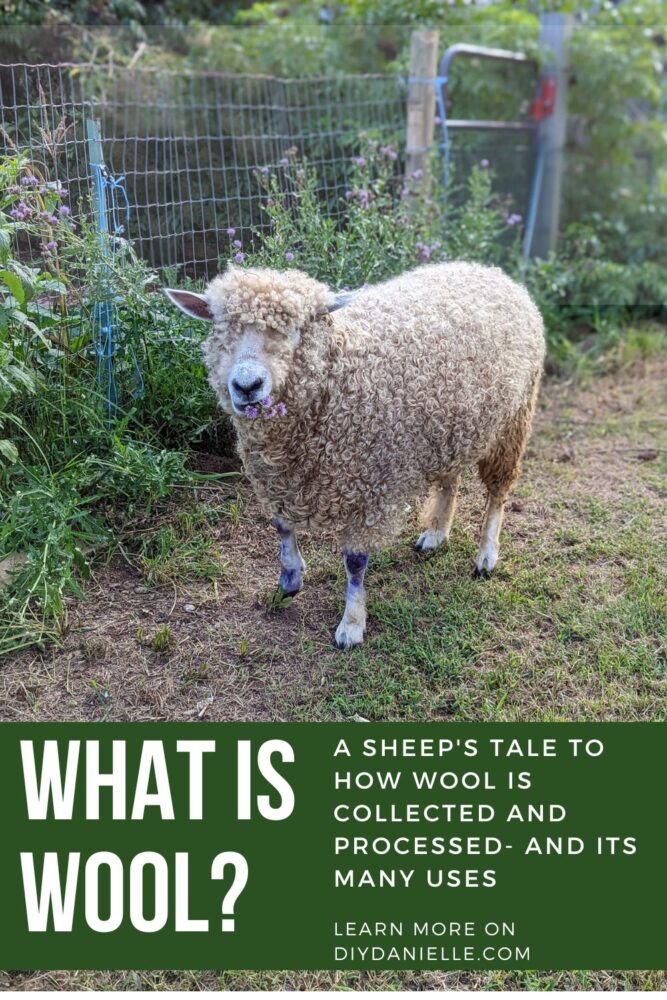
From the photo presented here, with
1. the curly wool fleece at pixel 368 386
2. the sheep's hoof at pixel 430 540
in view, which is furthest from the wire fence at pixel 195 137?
the sheep's hoof at pixel 430 540

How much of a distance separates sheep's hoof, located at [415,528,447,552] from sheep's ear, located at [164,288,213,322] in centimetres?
156

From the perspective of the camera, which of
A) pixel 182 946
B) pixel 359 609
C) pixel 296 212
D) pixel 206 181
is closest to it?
pixel 182 946

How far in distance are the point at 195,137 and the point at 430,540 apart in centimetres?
251

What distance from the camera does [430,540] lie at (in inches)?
159

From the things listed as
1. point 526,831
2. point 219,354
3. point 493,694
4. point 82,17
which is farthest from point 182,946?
point 82,17

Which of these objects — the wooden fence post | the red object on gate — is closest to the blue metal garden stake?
the wooden fence post

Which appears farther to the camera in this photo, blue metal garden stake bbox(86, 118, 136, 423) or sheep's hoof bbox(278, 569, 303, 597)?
blue metal garden stake bbox(86, 118, 136, 423)

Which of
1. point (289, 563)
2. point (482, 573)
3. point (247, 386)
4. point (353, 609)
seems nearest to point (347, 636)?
point (353, 609)

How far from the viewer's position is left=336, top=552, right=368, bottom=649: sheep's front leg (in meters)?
3.39

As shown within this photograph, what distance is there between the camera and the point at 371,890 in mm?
2385

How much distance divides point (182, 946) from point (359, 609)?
1401 millimetres

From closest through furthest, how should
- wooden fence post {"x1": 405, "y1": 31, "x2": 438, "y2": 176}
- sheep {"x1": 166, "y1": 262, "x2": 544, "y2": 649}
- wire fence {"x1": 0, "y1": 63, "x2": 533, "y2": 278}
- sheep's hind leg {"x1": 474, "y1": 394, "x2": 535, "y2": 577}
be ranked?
sheep {"x1": 166, "y1": 262, "x2": 544, "y2": 649}, sheep's hind leg {"x1": 474, "y1": 394, "x2": 535, "y2": 577}, wire fence {"x1": 0, "y1": 63, "x2": 533, "y2": 278}, wooden fence post {"x1": 405, "y1": 31, "x2": 438, "y2": 176}

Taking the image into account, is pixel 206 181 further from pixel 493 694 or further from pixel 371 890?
pixel 371 890

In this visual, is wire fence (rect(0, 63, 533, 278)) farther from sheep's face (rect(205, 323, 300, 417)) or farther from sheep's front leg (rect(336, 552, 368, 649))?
sheep's front leg (rect(336, 552, 368, 649))
